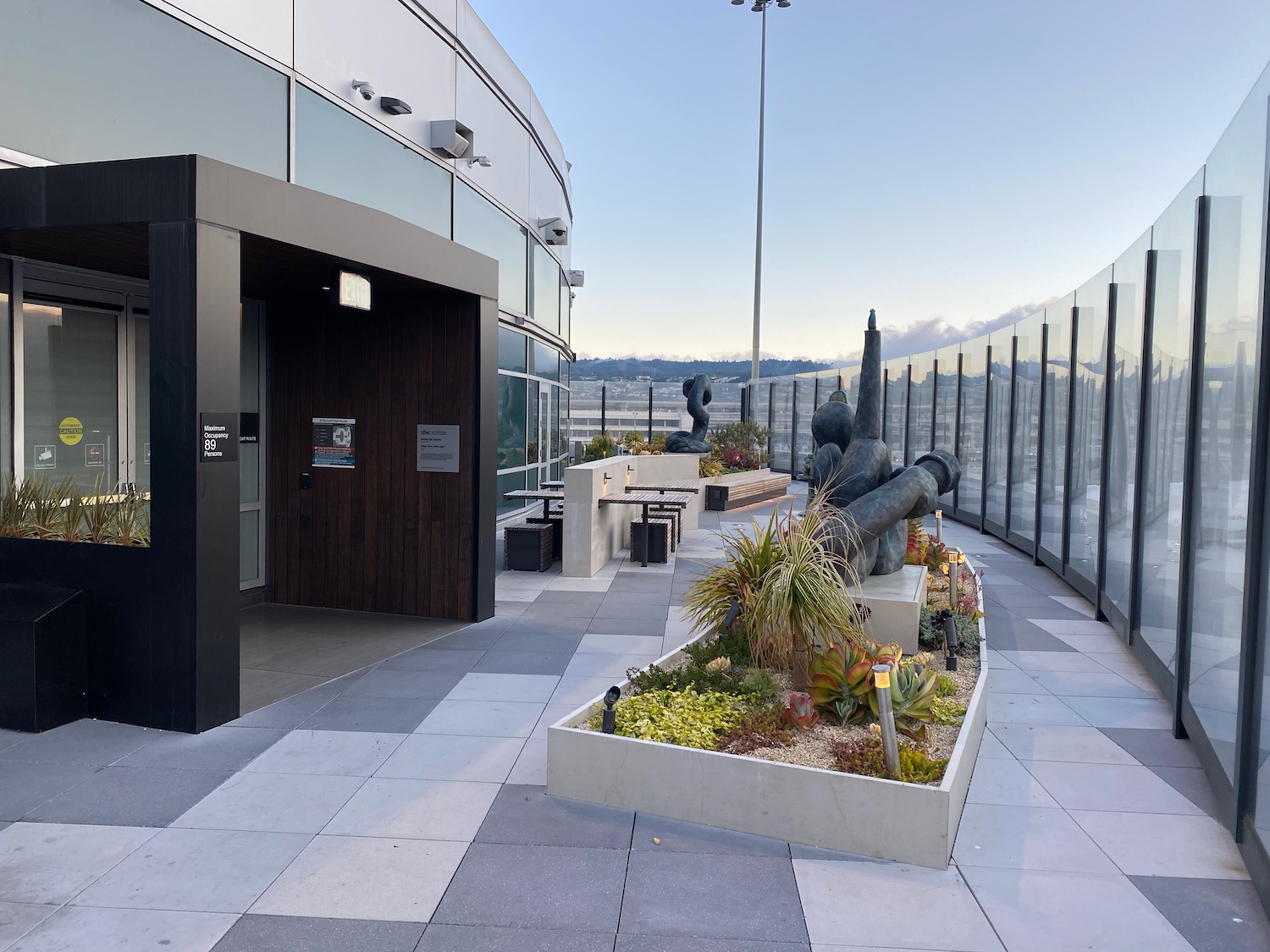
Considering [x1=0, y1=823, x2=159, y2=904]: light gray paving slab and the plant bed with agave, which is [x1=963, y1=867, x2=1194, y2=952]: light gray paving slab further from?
[x1=0, y1=823, x2=159, y2=904]: light gray paving slab

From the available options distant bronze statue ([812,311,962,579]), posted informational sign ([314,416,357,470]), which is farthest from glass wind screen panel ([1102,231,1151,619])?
posted informational sign ([314,416,357,470])

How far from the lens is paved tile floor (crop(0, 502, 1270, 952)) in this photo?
10.6 feet

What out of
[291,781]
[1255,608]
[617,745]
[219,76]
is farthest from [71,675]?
[1255,608]

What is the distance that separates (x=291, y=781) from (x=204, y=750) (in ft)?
2.46

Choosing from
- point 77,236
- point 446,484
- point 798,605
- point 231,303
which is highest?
point 77,236

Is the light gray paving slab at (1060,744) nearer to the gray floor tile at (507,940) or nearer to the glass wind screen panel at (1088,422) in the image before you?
the gray floor tile at (507,940)

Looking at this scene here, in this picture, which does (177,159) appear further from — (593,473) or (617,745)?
(593,473)

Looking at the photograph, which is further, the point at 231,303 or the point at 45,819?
the point at 231,303

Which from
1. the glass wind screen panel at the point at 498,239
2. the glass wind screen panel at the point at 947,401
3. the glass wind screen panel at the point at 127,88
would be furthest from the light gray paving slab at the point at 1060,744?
the glass wind screen panel at the point at 947,401

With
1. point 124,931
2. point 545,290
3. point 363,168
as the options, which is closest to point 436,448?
point 363,168

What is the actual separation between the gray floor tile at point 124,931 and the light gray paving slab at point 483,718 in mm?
2044

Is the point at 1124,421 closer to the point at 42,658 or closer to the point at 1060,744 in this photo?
the point at 1060,744

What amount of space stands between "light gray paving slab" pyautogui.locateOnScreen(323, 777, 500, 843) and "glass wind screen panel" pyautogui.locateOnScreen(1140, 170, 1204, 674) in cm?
447

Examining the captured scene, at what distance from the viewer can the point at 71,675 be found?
5.27 m
